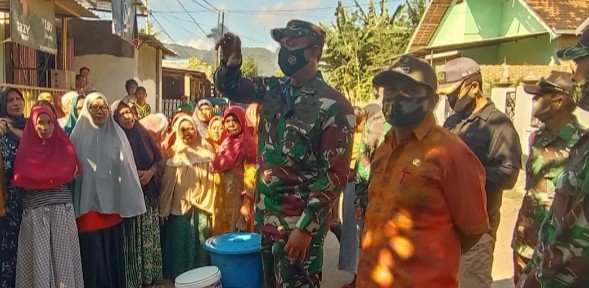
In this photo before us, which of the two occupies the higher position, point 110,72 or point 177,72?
point 177,72

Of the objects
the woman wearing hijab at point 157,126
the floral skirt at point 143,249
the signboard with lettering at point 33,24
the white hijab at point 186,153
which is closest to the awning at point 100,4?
the signboard with lettering at point 33,24

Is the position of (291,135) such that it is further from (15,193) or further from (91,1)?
(91,1)

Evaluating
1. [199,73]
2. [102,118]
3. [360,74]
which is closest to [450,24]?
[360,74]

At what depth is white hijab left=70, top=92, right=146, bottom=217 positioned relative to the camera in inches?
159

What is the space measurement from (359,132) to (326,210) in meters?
3.47

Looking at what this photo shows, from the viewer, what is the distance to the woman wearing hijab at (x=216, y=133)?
17.6 ft

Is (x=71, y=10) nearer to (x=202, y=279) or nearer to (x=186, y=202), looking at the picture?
(x=186, y=202)

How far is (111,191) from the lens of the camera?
13.6ft

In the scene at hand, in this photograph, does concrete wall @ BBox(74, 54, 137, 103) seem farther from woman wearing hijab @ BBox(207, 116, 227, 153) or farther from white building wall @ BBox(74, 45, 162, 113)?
woman wearing hijab @ BBox(207, 116, 227, 153)

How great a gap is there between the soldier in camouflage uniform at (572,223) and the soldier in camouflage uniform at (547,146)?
1225mm

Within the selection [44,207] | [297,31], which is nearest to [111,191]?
[44,207]

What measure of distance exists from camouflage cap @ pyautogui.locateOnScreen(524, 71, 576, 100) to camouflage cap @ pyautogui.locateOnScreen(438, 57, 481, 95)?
1.22ft

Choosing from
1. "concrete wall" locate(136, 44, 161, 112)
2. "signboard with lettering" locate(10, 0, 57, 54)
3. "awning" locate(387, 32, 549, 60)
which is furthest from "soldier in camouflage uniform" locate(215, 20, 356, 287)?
"awning" locate(387, 32, 549, 60)

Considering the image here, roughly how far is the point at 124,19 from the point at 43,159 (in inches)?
298
